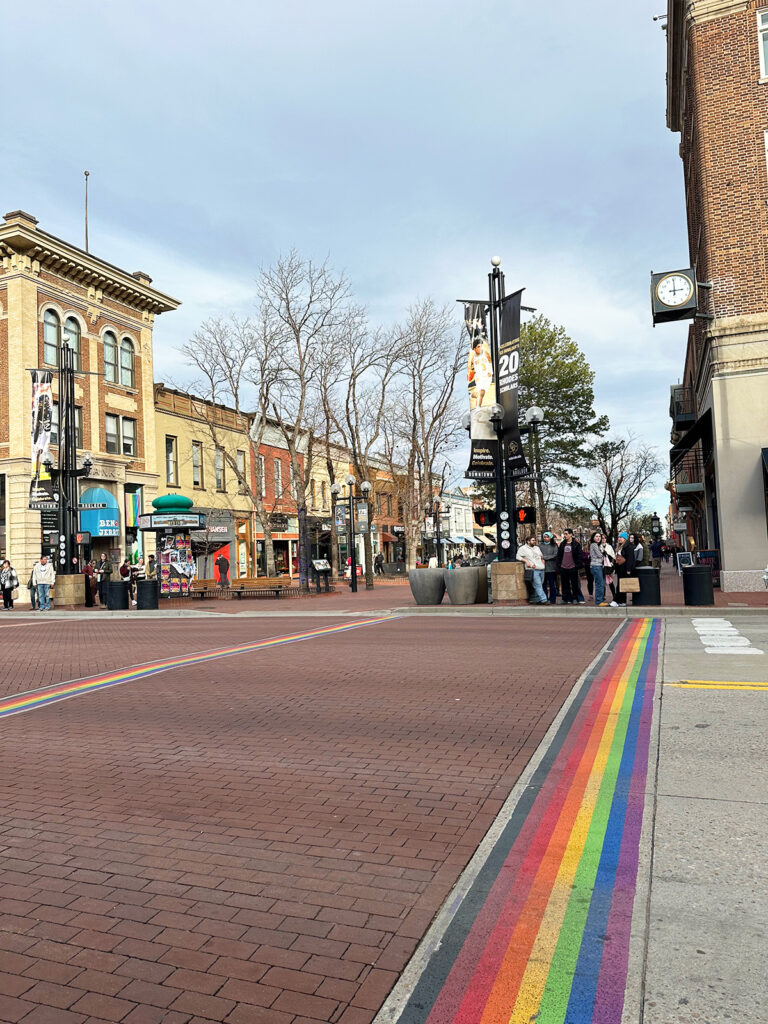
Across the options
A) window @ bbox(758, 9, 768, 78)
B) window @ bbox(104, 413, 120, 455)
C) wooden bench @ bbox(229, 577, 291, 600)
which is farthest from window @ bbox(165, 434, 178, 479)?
window @ bbox(758, 9, 768, 78)

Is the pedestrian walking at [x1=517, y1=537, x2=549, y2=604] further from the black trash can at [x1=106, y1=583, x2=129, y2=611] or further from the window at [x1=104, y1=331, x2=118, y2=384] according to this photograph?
the window at [x1=104, y1=331, x2=118, y2=384]

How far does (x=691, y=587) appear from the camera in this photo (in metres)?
17.1

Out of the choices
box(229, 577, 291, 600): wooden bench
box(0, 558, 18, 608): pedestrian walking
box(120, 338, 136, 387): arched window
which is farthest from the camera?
box(120, 338, 136, 387): arched window

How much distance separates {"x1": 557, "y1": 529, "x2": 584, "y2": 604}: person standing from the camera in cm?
1833

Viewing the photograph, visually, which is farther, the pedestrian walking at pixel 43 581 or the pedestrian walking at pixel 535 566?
the pedestrian walking at pixel 43 581

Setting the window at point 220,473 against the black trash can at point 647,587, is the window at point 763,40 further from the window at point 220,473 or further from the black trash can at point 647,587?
the window at point 220,473

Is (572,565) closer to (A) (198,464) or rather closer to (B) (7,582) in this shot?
(B) (7,582)

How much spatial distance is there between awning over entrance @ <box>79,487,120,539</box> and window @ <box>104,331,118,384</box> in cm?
551

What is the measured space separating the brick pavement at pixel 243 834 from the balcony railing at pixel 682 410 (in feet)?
88.4

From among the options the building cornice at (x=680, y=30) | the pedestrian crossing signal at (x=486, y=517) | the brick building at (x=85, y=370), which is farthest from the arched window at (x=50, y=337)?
the building cornice at (x=680, y=30)

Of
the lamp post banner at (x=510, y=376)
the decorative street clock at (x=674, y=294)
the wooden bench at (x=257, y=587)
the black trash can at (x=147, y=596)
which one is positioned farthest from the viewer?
the wooden bench at (x=257, y=587)

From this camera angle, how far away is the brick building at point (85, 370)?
104 feet

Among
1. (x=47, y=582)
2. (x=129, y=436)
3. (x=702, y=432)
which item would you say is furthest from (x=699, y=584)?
(x=129, y=436)

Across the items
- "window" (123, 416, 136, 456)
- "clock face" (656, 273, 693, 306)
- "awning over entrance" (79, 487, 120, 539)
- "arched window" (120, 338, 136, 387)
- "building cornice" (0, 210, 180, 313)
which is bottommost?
"awning over entrance" (79, 487, 120, 539)
